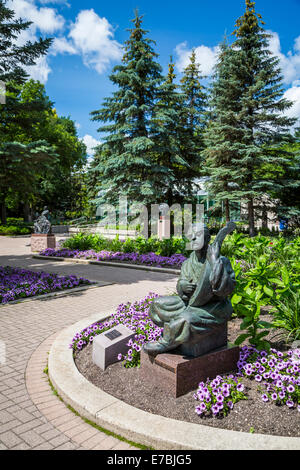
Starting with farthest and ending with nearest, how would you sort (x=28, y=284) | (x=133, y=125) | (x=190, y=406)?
(x=133, y=125) < (x=28, y=284) < (x=190, y=406)

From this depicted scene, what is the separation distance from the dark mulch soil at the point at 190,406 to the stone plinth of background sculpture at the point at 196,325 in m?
0.14

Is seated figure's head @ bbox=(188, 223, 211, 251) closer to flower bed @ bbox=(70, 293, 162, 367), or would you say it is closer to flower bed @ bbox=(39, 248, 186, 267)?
flower bed @ bbox=(70, 293, 162, 367)

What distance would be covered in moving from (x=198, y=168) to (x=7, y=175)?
48.0 feet

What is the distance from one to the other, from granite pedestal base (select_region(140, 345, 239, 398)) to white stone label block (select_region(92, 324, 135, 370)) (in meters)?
0.50

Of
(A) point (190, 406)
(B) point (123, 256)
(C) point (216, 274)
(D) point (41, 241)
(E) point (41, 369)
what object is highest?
(C) point (216, 274)

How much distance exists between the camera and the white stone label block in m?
3.89

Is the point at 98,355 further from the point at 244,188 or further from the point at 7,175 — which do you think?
the point at 244,188

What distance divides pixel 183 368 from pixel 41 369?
208cm

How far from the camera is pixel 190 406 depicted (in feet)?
10.1

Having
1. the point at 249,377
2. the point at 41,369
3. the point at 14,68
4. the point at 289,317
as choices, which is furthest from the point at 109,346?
the point at 14,68

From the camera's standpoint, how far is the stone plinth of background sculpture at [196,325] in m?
3.24

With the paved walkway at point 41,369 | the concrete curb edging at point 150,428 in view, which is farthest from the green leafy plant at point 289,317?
the paved walkway at point 41,369

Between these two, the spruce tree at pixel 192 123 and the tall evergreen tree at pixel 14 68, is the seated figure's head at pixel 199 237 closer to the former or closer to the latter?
the tall evergreen tree at pixel 14 68

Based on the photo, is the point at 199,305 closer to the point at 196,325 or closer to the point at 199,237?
the point at 196,325
